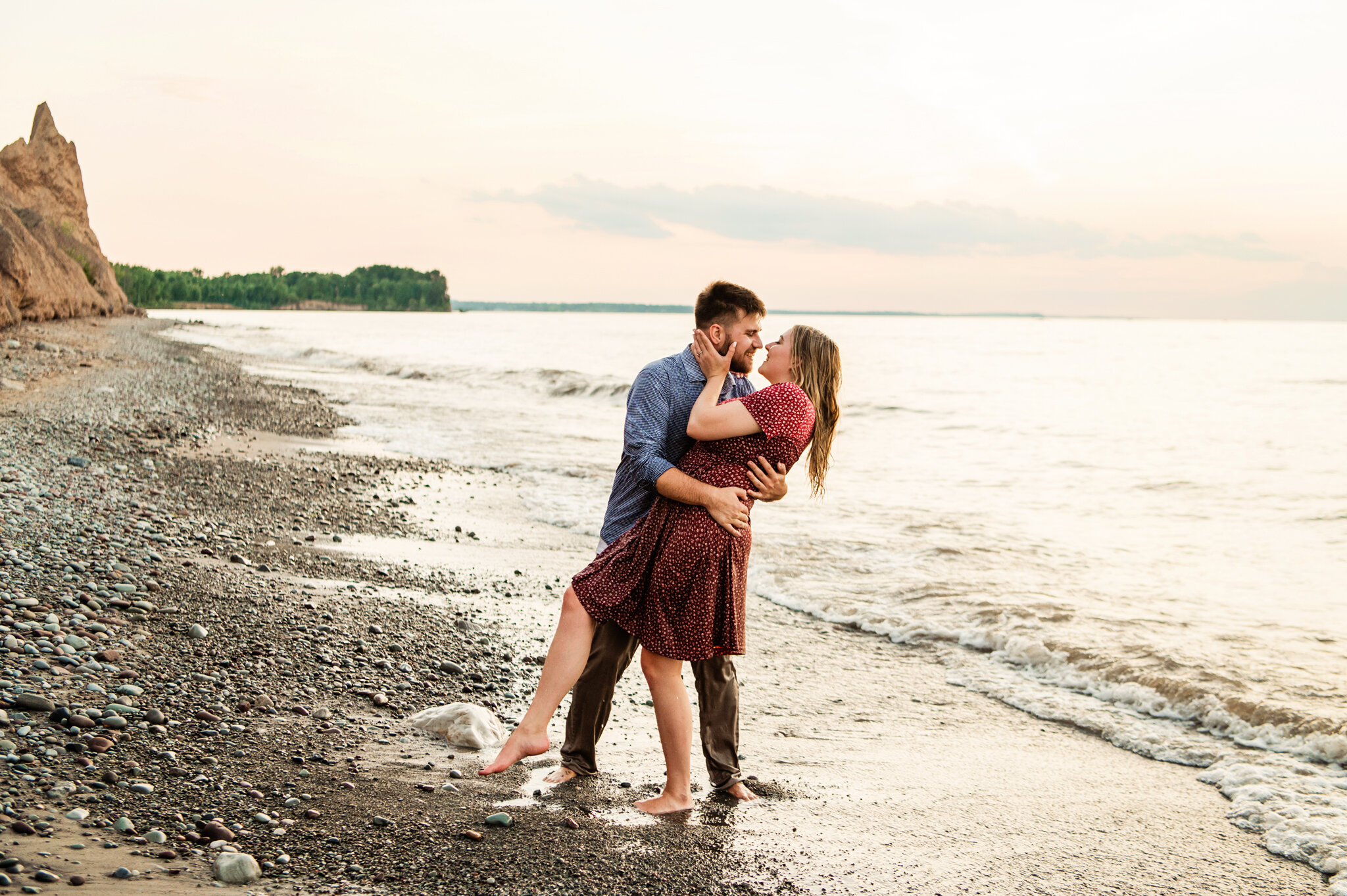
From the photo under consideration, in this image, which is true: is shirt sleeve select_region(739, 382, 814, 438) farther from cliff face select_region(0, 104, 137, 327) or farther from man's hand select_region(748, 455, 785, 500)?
cliff face select_region(0, 104, 137, 327)

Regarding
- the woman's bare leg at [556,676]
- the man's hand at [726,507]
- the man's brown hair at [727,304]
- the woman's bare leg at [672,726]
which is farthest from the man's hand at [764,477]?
the woman's bare leg at [556,676]

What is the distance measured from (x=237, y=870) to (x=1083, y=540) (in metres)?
10.7

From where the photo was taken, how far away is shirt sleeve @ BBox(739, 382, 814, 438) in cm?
362

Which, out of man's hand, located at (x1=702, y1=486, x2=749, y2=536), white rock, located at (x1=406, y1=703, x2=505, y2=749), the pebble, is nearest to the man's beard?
man's hand, located at (x1=702, y1=486, x2=749, y2=536)

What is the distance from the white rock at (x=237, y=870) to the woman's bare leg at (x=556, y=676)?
113 cm

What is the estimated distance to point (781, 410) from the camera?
363cm

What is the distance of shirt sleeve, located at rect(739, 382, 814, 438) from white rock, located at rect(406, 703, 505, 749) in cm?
210

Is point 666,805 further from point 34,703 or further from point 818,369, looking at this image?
point 34,703

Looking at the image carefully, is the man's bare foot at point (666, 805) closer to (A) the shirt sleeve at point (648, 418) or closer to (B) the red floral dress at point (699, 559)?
(B) the red floral dress at point (699, 559)

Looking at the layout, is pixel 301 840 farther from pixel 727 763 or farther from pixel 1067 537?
pixel 1067 537

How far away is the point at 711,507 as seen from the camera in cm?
366

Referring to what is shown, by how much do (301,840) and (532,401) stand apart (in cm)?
2727

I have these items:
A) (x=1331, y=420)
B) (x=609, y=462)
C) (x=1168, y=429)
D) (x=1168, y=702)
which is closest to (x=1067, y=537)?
(x=1168, y=702)

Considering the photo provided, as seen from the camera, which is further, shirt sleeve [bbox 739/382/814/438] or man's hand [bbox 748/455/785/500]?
man's hand [bbox 748/455/785/500]
